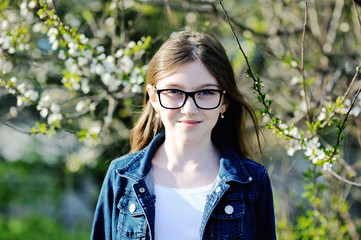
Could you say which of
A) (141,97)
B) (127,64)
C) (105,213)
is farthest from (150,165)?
(141,97)

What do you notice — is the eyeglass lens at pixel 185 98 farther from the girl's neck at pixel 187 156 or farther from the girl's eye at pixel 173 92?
the girl's neck at pixel 187 156

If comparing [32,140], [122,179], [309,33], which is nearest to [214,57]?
[122,179]

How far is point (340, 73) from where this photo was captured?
9.06ft

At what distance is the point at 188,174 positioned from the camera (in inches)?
69.1

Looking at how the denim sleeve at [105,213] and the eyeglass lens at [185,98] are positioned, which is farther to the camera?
the denim sleeve at [105,213]

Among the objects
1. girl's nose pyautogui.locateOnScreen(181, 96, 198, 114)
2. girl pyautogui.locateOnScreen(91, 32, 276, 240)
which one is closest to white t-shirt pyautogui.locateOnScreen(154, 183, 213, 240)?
girl pyautogui.locateOnScreen(91, 32, 276, 240)

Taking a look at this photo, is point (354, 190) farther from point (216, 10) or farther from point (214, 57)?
point (214, 57)

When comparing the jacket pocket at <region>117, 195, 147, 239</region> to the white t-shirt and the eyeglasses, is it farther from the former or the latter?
the eyeglasses

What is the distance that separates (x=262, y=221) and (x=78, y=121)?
12.0 feet

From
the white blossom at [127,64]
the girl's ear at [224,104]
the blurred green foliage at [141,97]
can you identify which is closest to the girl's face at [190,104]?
the girl's ear at [224,104]

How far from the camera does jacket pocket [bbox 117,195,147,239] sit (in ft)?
5.53

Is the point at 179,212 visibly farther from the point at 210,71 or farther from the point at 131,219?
the point at 210,71

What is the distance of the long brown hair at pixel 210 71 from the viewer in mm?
1677

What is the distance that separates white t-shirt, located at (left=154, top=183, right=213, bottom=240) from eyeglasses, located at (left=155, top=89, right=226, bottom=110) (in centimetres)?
35
